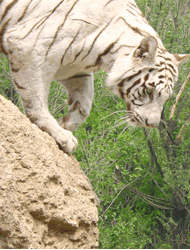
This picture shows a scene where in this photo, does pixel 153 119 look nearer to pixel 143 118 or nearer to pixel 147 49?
pixel 143 118

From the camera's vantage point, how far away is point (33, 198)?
84.0 inches

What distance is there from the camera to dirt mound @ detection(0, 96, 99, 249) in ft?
6.61

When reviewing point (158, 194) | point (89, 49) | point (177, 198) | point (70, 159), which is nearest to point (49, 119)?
Answer: point (70, 159)

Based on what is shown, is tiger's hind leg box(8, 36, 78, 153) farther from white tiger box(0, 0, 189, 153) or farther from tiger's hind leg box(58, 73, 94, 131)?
tiger's hind leg box(58, 73, 94, 131)

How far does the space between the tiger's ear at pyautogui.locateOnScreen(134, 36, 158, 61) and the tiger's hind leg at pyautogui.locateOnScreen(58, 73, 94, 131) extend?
1.82ft

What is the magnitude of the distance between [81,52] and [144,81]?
20.9 inches

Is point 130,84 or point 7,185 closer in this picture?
point 7,185

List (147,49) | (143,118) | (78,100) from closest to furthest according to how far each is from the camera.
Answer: (147,49) < (143,118) < (78,100)

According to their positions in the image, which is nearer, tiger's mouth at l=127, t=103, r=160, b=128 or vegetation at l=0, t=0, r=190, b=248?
tiger's mouth at l=127, t=103, r=160, b=128

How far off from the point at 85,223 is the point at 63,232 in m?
0.19

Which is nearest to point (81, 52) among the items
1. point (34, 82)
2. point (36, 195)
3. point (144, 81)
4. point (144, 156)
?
point (34, 82)

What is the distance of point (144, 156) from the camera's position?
702 cm

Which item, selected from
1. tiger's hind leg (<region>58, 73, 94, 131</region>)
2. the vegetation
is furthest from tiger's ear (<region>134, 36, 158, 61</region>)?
→ the vegetation

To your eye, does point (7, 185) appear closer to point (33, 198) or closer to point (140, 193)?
point (33, 198)
